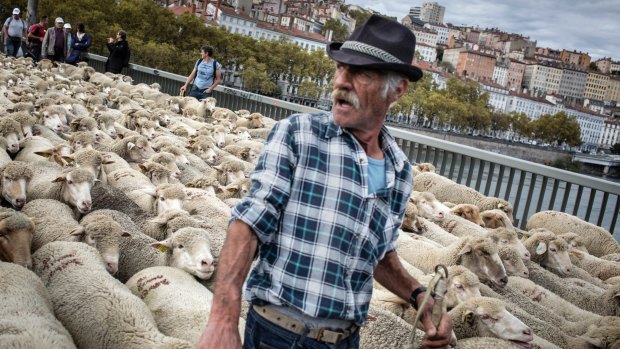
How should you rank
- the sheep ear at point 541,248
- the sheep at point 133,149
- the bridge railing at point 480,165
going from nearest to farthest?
the sheep ear at point 541,248 → the sheep at point 133,149 → the bridge railing at point 480,165

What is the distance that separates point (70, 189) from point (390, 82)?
4135 millimetres

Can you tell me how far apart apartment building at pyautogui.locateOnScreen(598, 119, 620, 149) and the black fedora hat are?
168 meters

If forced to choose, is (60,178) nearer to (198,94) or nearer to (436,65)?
(198,94)

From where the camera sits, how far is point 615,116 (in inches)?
6772

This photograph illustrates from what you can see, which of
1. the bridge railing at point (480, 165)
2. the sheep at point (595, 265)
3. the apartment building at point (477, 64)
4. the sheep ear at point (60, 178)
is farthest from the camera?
the apartment building at point (477, 64)

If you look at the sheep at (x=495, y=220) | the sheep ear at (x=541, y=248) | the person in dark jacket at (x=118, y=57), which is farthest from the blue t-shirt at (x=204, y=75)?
the sheep ear at (x=541, y=248)

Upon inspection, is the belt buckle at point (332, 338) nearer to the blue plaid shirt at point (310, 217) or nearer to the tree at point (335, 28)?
the blue plaid shirt at point (310, 217)

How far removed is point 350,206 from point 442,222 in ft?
18.6

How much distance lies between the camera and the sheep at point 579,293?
5.68 m

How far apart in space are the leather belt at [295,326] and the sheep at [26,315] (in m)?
1.29

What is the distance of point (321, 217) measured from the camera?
2121 millimetres

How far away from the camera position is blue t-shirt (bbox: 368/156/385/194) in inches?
88.9

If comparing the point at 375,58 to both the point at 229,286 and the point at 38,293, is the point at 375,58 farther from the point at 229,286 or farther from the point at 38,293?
the point at 38,293

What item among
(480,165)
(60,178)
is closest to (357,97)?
(60,178)
